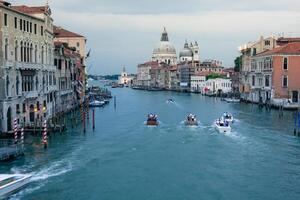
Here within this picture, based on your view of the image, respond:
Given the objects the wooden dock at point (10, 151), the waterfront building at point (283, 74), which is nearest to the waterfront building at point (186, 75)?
the waterfront building at point (283, 74)

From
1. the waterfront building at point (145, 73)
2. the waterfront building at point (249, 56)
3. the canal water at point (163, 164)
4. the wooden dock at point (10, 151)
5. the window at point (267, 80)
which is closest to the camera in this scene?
the canal water at point (163, 164)

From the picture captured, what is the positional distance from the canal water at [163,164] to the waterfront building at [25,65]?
222 centimetres

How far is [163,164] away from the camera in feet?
68.1

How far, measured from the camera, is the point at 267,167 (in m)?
20.3

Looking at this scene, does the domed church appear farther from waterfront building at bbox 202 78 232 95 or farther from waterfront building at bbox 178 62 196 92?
waterfront building at bbox 202 78 232 95

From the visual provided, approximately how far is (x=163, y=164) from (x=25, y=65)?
37.0ft

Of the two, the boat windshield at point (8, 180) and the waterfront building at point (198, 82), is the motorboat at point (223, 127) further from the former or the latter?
the waterfront building at point (198, 82)

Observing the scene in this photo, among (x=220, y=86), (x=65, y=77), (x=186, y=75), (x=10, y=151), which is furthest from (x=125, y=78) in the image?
(x=10, y=151)

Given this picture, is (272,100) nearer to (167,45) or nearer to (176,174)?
(176,174)

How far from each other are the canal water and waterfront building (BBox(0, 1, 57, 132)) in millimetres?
2216

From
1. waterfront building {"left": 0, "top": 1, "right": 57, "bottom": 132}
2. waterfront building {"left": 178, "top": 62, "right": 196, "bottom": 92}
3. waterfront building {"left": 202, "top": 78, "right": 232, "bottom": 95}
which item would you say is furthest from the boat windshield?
waterfront building {"left": 178, "top": 62, "right": 196, "bottom": 92}

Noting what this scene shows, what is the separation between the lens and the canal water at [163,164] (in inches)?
659

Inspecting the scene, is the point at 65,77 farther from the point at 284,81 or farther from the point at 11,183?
the point at 11,183

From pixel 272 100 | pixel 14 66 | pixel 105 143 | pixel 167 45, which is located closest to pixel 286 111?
pixel 272 100
